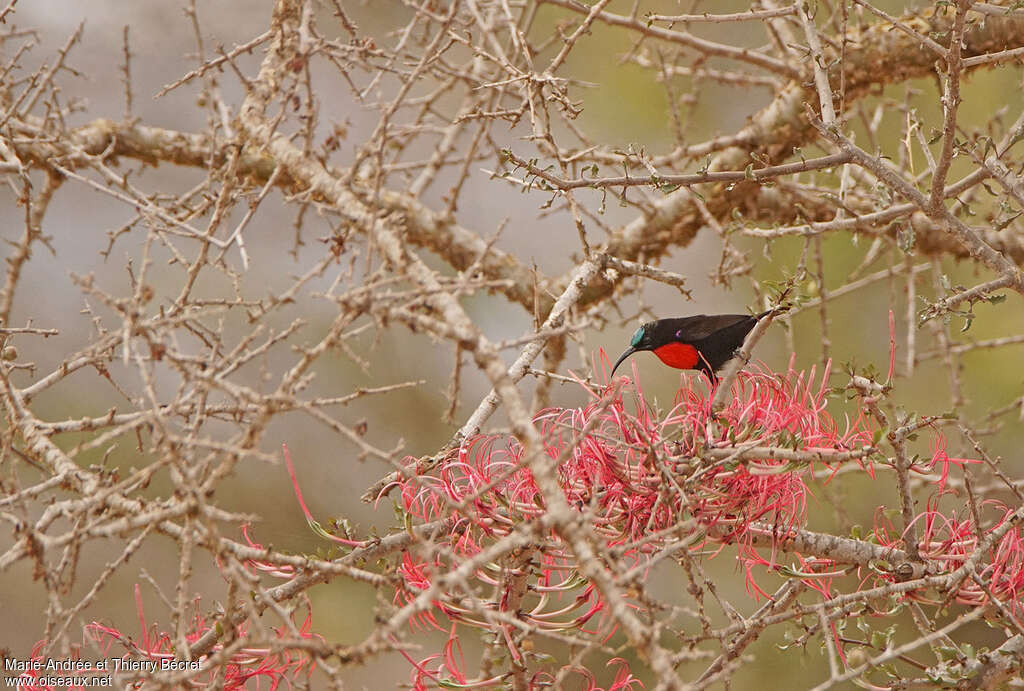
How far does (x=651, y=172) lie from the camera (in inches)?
85.4

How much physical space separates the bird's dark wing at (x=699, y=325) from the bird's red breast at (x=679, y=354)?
1.5 inches

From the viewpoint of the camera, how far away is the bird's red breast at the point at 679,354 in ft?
10.2

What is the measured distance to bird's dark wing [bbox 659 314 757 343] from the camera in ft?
10.1

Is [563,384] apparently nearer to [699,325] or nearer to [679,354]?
[679,354]

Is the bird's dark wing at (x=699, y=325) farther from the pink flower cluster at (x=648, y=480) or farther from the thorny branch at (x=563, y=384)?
the pink flower cluster at (x=648, y=480)

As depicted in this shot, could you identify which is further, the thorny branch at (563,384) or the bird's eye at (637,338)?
the bird's eye at (637,338)

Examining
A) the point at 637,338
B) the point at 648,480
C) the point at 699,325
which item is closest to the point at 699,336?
the point at 699,325

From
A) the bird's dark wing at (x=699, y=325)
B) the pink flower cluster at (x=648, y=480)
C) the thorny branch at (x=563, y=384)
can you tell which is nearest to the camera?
the thorny branch at (x=563, y=384)

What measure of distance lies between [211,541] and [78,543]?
21 centimetres

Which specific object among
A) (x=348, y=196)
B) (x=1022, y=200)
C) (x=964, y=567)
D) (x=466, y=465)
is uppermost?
(x=348, y=196)

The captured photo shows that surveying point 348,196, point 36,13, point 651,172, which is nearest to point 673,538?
point 651,172

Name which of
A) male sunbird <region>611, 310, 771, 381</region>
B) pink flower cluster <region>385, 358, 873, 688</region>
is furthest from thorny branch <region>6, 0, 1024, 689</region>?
male sunbird <region>611, 310, 771, 381</region>

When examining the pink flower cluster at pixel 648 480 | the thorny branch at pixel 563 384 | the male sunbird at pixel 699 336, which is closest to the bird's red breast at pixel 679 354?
the male sunbird at pixel 699 336

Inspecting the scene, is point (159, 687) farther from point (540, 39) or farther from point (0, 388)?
point (540, 39)
